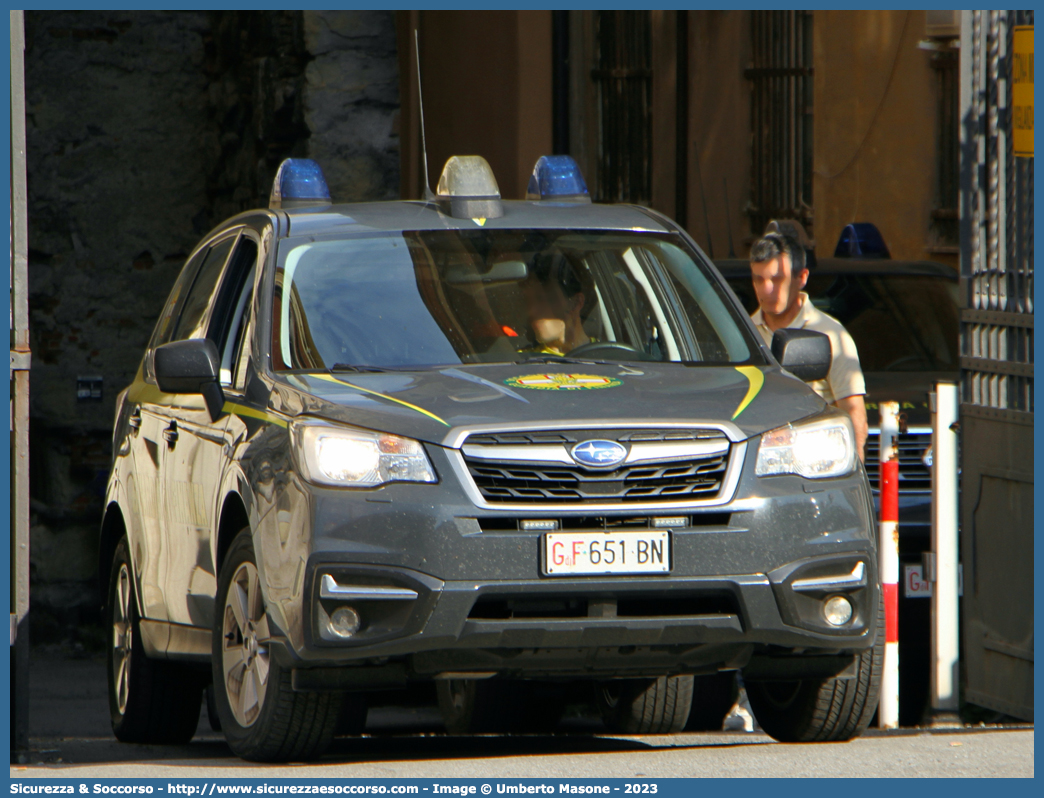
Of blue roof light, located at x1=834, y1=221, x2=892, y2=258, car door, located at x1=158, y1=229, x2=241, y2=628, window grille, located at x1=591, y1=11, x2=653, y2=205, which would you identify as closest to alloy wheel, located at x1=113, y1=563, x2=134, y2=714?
car door, located at x1=158, y1=229, x2=241, y2=628

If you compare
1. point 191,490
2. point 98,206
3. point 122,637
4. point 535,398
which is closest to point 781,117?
point 98,206

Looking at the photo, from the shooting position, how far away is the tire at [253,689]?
6184mm

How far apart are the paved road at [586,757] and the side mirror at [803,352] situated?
50.9 inches

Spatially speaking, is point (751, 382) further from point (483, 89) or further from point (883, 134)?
point (883, 134)

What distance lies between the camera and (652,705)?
7664mm

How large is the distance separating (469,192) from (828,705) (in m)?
2.27

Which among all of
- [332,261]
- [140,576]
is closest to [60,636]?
[140,576]

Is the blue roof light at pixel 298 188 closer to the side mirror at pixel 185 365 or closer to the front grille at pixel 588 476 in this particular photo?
the side mirror at pixel 185 365

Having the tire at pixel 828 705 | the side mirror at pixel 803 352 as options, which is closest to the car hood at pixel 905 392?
the side mirror at pixel 803 352

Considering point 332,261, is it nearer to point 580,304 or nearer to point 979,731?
point 580,304

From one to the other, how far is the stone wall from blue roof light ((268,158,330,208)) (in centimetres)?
641

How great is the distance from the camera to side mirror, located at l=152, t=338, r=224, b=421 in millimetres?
6594

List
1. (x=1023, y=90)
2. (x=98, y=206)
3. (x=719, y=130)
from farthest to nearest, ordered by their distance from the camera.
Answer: (x=719, y=130)
(x=98, y=206)
(x=1023, y=90)

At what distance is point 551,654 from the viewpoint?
19.5ft
